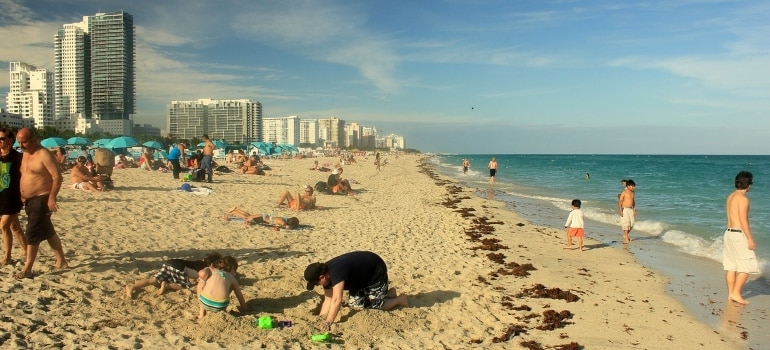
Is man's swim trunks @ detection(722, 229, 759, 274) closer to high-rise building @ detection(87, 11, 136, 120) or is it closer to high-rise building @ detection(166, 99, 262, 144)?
high-rise building @ detection(87, 11, 136, 120)

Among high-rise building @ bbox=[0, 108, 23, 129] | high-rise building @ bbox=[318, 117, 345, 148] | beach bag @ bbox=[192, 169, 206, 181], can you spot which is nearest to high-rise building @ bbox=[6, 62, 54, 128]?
high-rise building @ bbox=[0, 108, 23, 129]

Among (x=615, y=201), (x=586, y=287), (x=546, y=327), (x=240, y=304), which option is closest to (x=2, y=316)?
(x=240, y=304)

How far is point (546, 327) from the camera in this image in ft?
17.1

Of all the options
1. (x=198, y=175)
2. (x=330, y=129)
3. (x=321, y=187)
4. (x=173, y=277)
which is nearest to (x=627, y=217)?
(x=173, y=277)

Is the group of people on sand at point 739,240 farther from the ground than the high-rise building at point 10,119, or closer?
closer

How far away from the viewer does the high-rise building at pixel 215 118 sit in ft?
400

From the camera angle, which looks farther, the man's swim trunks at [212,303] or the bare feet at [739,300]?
the bare feet at [739,300]

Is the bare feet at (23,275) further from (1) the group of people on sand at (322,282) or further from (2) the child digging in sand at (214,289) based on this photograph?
(2) the child digging in sand at (214,289)

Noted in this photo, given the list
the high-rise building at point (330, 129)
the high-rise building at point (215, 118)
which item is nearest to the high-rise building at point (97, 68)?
the high-rise building at point (215, 118)

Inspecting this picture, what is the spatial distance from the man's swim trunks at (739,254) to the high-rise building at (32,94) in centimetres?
12813

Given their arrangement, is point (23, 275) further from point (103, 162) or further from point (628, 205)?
point (628, 205)

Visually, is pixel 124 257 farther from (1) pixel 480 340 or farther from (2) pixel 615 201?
(2) pixel 615 201

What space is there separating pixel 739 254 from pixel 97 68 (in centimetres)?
12220

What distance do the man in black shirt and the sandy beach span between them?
5.9 inches
